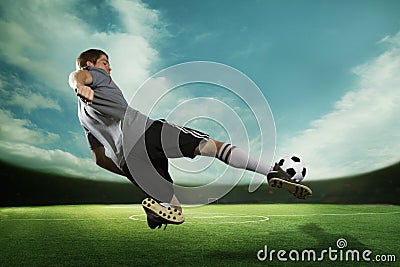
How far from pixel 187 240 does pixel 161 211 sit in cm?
109

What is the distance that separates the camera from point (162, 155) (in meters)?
2.24

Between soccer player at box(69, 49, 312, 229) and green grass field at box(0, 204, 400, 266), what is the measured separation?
0.42 metres

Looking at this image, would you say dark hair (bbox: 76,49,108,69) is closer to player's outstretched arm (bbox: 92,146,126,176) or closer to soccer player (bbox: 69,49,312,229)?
soccer player (bbox: 69,49,312,229)

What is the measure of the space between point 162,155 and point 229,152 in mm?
355

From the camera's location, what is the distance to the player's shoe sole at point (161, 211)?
212 centimetres

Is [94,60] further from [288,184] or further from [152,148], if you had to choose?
[288,184]

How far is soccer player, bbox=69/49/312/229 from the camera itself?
2.15 metres

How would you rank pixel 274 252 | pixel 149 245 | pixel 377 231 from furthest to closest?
pixel 377 231, pixel 149 245, pixel 274 252

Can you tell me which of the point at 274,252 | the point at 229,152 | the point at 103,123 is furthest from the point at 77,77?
the point at 274,252

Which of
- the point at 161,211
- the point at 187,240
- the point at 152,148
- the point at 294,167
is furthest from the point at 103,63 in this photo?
the point at 187,240

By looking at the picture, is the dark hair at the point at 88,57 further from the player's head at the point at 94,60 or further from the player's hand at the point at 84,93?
the player's hand at the point at 84,93

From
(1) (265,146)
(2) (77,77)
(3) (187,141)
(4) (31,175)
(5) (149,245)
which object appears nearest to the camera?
(2) (77,77)


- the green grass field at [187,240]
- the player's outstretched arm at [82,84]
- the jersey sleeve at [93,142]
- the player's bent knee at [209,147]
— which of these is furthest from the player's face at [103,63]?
the green grass field at [187,240]

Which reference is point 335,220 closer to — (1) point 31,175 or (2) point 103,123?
(2) point 103,123
